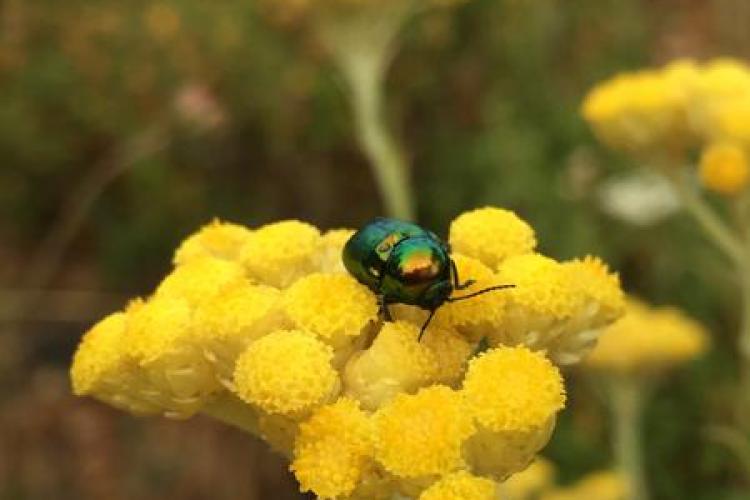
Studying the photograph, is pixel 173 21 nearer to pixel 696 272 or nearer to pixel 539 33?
pixel 539 33

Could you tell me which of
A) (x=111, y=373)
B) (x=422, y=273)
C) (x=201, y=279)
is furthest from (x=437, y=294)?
(x=111, y=373)

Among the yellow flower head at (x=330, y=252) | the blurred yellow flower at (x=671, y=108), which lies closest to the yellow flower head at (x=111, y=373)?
the yellow flower head at (x=330, y=252)

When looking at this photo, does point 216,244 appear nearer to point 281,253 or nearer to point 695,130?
point 281,253

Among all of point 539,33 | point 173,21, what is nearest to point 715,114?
point 539,33

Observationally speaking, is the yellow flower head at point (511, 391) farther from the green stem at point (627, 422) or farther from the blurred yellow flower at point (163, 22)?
the blurred yellow flower at point (163, 22)

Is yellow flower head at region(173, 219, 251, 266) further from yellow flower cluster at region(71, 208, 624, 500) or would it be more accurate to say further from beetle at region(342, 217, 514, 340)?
beetle at region(342, 217, 514, 340)

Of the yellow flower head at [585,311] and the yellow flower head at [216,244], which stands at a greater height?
the yellow flower head at [216,244]

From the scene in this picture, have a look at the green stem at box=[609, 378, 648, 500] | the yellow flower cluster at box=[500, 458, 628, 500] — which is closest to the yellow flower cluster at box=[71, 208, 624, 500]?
the yellow flower cluster at box=[500, 458, 628, 500]
